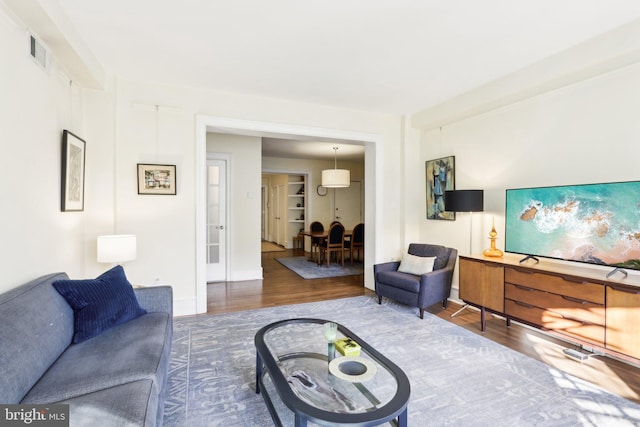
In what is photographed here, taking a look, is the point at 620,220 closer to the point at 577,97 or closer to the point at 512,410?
the point at 577,97

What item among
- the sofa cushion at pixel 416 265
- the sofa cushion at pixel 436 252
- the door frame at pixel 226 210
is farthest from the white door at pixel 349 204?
the sofa cushion at pixel 416 265

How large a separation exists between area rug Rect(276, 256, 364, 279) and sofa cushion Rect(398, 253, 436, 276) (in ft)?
6.35

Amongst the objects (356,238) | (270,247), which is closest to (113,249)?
(356,238)

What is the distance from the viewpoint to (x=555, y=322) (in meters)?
2.64

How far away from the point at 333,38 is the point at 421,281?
2.64 meters

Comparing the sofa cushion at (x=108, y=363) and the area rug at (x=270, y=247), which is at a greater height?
the sofa cushion at (x=108, y=363)

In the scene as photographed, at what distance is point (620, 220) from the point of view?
2477mm

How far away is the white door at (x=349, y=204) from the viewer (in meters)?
9.21

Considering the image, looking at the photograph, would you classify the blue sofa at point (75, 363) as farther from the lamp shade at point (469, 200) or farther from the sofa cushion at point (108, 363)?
the lamp shade at point (469, 200)

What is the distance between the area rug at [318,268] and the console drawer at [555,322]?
3.24 m

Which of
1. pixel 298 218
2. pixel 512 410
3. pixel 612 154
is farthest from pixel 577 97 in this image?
pixel 298 218

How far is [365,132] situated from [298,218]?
539 centimetres

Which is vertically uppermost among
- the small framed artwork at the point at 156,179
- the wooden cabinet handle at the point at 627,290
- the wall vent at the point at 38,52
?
the wall vent at the point at 38,52

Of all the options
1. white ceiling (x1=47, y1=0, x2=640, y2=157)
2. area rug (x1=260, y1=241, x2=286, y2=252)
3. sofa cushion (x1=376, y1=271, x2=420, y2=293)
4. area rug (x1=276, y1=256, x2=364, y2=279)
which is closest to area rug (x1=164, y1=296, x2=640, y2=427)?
sofa cushion (x1=376, y1=271, x2=420, y2=293)
